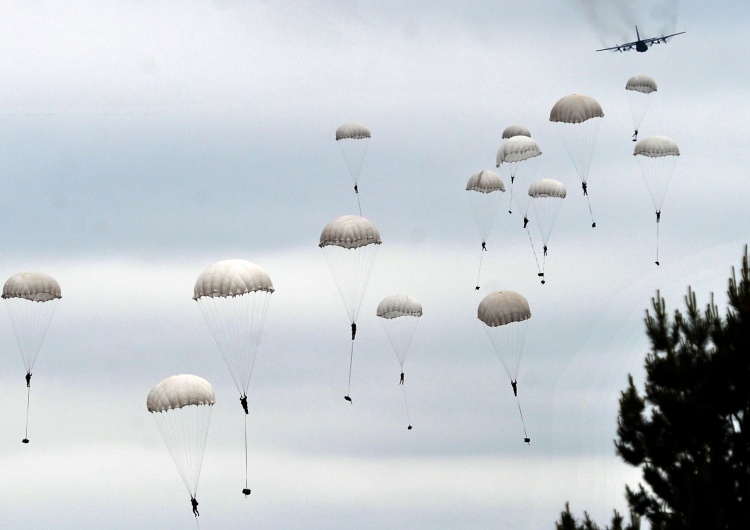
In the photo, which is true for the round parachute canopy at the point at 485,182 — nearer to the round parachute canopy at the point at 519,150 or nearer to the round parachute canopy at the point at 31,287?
the round parachute canopy at the point at 519,150

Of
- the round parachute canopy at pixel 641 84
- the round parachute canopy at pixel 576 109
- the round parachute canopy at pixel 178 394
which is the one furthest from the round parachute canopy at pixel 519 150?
the round parachute canopy at pixel 178 394

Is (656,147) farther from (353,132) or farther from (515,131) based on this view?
(353,132)

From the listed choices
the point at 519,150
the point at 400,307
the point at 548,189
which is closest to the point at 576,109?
the point at 519,150

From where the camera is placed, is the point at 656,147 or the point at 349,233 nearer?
the point at 349,233

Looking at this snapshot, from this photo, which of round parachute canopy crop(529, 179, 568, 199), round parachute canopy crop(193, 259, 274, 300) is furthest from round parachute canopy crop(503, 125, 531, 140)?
round parachute canopy crop(193, 259, 274, 300)

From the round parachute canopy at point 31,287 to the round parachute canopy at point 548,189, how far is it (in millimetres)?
25132

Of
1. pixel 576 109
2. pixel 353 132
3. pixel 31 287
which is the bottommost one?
pixel 31 287

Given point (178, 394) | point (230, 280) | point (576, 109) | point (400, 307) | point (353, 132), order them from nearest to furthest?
point (230, 280) < point (178, 394) < point (400, 307) < point (576, 109) < point (353, 132)

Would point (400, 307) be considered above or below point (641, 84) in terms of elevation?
below

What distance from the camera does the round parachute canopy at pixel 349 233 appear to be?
50.8 meters

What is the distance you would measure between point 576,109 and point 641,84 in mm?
12450

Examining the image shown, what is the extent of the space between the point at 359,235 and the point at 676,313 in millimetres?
21954

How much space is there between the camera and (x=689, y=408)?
2938cm

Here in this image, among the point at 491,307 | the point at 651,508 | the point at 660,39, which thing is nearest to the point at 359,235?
the point at 491,307
